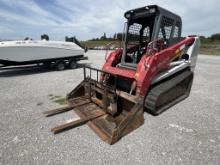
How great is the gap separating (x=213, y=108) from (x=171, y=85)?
1294 mm

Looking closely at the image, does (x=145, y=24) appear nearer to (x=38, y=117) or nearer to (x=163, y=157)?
(x=163, y=157)

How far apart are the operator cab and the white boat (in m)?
5.49

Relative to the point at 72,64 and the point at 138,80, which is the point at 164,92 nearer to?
the point at 138,80

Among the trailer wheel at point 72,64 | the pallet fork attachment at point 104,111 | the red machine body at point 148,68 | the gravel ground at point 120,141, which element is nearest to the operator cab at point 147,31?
the red machine body at point 148,68

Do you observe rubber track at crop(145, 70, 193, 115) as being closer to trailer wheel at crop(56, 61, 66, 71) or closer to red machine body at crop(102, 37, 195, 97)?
red machine body at crop(102, 37, 195, 97)

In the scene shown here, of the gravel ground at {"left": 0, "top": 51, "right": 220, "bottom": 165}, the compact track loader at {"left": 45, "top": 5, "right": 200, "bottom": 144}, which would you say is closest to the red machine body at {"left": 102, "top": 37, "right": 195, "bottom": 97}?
the compact track loader at {"left": 45, "top": 5, "right": 200, "bottom": 144}

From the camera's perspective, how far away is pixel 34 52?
25.7 ft

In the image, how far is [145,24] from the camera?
13.4 feet

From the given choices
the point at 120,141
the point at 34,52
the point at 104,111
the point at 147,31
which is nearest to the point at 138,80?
the point at 104,111

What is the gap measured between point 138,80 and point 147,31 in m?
1.80

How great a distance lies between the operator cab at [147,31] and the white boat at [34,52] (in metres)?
5.49

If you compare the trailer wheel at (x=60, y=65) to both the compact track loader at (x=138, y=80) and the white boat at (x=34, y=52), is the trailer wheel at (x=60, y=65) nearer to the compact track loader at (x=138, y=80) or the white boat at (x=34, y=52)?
the white boat at (x=34, y=52)

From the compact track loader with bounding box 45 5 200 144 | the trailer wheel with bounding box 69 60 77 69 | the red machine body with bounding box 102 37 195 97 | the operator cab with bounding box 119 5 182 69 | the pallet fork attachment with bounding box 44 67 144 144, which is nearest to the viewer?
the pallet fork attachment with bounding box 44 67 144 144

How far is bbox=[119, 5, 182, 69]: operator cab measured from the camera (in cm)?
336
